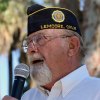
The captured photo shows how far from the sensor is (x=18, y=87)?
4125 millimetres

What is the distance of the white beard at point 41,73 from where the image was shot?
4297mm

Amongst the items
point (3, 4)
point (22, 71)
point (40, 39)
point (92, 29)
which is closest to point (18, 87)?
point (22, 71)

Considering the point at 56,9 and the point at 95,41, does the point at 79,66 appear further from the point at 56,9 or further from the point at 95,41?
the point at 95,41

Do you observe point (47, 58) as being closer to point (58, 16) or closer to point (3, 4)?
point (58, 16)

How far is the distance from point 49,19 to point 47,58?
355 mm

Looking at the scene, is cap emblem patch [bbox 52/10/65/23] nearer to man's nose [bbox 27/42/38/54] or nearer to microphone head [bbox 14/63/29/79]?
man's nose [bbox 27/42/38/54]

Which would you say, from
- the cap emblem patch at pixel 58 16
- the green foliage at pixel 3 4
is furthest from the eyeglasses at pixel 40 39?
the green foliage at pixel 3 4

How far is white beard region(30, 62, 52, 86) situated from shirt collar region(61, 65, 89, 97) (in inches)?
4.9

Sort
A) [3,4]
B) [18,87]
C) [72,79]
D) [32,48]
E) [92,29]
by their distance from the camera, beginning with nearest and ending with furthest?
[18,87]
[72,79]
[32,48]
[92,29]
[3,4]

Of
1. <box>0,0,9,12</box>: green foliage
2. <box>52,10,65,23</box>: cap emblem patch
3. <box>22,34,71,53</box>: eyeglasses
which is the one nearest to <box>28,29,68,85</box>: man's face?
<box>22,34,71,53</box>: eyeglasses

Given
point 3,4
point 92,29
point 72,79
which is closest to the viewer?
point 72,79

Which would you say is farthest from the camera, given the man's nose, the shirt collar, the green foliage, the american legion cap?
the green foliage

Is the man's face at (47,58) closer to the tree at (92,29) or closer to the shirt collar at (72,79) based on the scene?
the shirt collar at (72,79)

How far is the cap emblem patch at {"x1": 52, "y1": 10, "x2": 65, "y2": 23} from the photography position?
14.8ft
